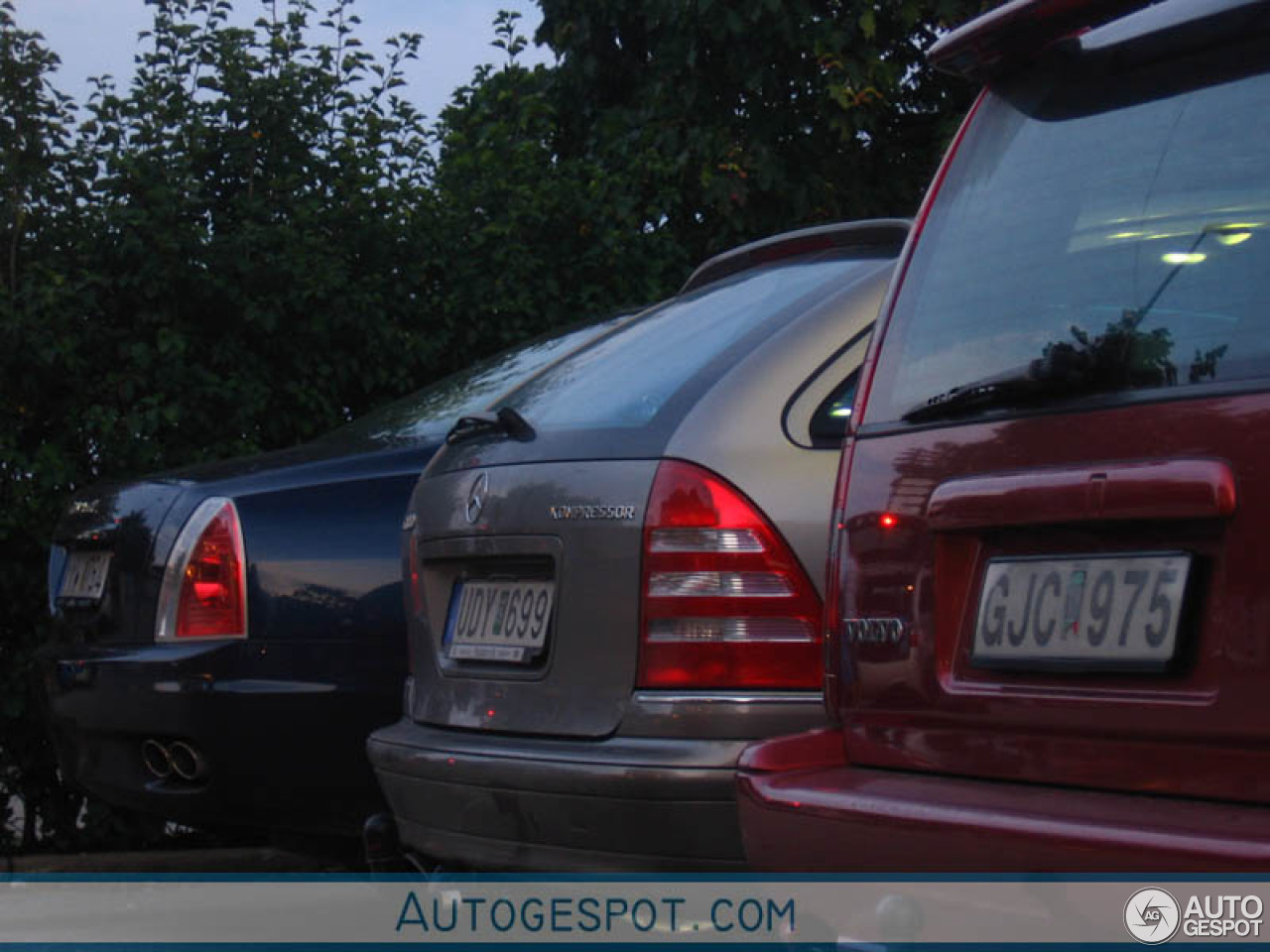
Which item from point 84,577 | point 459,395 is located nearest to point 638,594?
point 459,395

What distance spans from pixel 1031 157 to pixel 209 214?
5120mm

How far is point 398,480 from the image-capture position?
4707 millimetres

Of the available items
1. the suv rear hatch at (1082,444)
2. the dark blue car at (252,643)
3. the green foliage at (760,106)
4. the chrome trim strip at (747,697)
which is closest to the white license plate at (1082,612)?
the suv rear hatch at (1082,444)

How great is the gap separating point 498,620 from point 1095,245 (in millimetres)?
1625

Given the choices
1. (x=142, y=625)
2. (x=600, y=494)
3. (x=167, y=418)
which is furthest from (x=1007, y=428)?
(x=167, y=418)

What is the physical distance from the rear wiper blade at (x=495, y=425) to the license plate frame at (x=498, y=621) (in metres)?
0.32

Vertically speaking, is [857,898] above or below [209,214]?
below

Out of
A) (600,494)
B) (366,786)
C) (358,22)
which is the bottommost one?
(366,786)

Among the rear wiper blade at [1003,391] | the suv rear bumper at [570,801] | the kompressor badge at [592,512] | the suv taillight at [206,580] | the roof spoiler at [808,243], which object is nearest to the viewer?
the rear wiper blade at [1003,391]

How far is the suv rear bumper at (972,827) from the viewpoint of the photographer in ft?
6.63

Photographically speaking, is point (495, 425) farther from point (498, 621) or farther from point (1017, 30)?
point (1017, 30)

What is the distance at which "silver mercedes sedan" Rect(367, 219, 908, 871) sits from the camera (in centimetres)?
317

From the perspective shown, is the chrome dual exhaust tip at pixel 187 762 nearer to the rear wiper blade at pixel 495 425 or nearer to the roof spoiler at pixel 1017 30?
the rear wiper blade at pixel 495 425

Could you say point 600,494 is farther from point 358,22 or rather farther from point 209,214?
point 358,22
